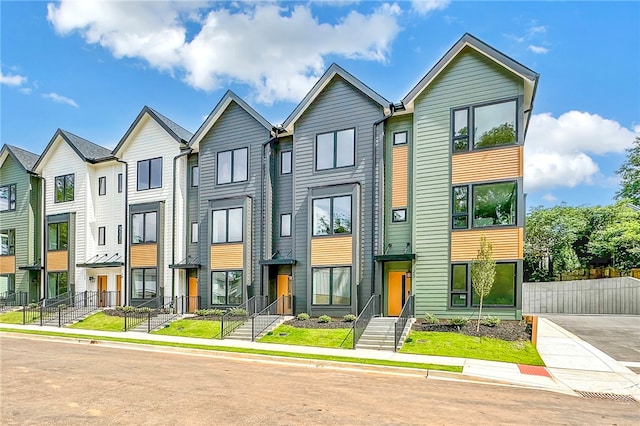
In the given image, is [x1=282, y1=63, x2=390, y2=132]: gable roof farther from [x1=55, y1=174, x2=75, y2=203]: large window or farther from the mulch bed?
[x1=55, y1=174, x2=75, y2=203]: large window

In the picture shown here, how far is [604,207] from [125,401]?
4248cm

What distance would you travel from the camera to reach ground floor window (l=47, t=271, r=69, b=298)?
29.5 meters

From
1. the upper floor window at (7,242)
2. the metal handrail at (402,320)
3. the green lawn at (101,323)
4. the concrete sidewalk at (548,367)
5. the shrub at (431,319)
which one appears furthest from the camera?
the upper floor window at (7,242)

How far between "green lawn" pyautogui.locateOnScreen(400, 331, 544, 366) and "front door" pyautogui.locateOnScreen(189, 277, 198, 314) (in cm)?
1296

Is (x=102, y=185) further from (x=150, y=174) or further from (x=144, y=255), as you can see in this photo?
(x=144, y=255)

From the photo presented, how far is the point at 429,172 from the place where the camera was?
64.6 ft

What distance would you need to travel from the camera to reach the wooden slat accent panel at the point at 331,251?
20.9 metres

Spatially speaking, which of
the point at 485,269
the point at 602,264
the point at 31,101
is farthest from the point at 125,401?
the point at 602,264

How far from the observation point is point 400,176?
20.6m

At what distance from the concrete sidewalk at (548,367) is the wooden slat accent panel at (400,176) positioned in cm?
742

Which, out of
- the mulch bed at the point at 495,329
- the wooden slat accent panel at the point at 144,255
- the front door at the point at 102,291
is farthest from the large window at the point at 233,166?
the mulch bed at the point at 495,329

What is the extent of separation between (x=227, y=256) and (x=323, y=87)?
9.76 meters

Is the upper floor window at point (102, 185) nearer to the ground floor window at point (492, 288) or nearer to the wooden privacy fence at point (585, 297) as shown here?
the ground floor window at point (492, 288)

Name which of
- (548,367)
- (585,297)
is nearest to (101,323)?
(548,367)
